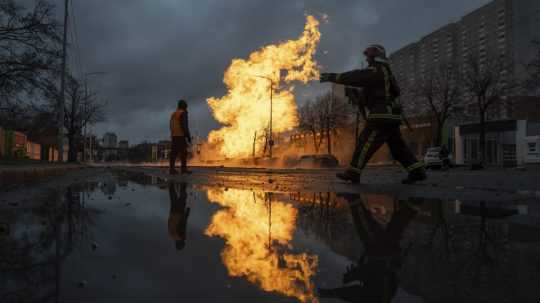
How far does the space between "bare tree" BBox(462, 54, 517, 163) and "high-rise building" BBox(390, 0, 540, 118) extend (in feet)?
91.2

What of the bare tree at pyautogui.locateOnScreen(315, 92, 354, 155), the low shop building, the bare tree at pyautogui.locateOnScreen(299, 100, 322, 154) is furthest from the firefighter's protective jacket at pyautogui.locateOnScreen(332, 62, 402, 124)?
the bare tree at pyautogui.locateOnScreen(299, 100, 322, 154)

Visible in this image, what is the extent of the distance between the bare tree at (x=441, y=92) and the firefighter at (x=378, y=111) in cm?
3714

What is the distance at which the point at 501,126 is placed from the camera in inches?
1662

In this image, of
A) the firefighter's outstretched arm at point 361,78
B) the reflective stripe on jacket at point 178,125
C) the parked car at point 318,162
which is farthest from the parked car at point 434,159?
the firefighter's outstretched arm at point 361,78

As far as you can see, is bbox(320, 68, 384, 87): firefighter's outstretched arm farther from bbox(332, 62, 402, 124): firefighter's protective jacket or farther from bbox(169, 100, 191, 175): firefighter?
bbox(169, 100, 191, 175): firefighter

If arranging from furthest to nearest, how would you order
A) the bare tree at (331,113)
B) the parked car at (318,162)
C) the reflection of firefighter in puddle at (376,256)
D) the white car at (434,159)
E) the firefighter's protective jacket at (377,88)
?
the bare tree at (331,113) < the white car at (434,159) < the parked car at (318,162) < the firefighter's protective jacket at (377,88) < the reflection of firefighter in puddle at (376,256)

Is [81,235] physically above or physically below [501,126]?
below

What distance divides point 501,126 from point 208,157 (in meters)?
38.2

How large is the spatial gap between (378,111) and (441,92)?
39.0m

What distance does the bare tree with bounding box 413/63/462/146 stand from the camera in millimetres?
40250

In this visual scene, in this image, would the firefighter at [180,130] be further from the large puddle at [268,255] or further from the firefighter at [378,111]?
the large puddle at [268,255]

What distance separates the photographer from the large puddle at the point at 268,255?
1.51m

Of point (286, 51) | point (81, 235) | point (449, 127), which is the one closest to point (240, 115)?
point (286, 51)

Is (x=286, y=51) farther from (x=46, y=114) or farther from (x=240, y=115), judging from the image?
(x=46, y=114)
